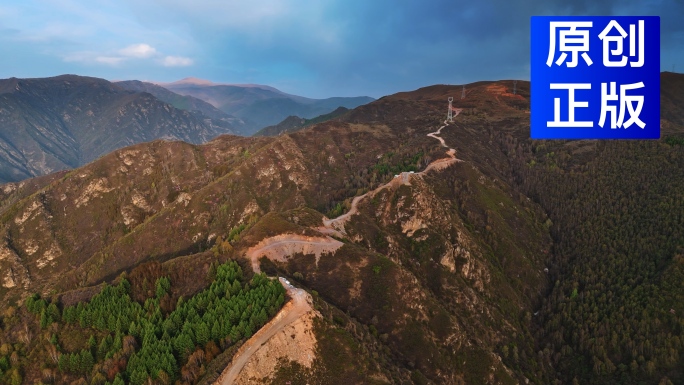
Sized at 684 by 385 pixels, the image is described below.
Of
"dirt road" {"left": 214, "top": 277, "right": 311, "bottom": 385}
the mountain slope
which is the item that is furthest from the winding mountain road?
the mountain slope

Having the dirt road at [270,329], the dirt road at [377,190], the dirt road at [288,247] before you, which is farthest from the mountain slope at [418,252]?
the dirt road at [270,329]

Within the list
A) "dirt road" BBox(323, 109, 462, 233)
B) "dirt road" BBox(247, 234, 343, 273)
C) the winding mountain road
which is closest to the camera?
the winding mountain road

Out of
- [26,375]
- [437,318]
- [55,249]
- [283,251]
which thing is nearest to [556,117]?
[437,318]

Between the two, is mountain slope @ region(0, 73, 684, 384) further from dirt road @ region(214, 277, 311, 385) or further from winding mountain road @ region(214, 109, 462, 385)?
dirt road @ region(214, 277, 311, 385)

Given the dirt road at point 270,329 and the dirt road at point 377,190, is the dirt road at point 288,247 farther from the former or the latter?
the dirt road at point 270,329

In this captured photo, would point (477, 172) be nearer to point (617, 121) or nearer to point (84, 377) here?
point (617, 121)

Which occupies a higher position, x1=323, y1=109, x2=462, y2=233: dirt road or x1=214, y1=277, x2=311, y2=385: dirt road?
x1=323, y1=109, x2=462, y2=233: dirt road

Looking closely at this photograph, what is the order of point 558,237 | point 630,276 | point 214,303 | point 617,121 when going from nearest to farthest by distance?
point 617,121, point 214,303, point 630,276, point 558,237

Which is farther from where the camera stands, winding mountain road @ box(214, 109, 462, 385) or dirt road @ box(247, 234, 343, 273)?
dirt road @ box(247, 234, 343, 273)
